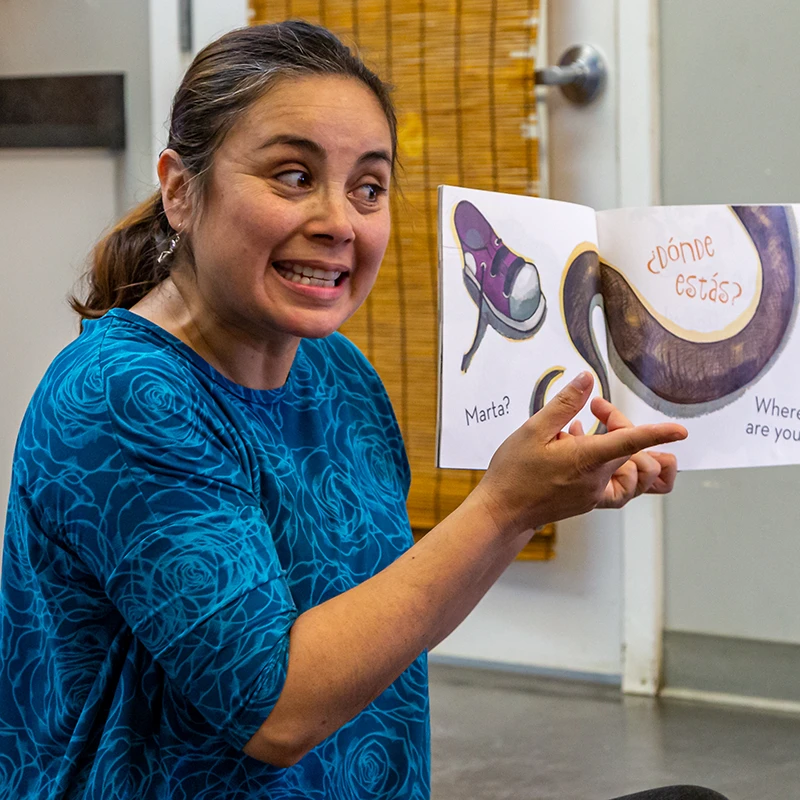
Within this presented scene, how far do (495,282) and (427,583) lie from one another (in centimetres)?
32

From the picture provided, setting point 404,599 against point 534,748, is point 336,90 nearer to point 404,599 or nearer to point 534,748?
point 404,599

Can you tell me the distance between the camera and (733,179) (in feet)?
5.65

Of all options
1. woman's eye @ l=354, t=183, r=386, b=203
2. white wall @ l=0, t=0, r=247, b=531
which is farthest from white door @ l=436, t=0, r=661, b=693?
woman's eye @ l=354, t=183, r=386, b=203

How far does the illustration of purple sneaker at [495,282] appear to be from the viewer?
3.06ft

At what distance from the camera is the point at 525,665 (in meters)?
1.92

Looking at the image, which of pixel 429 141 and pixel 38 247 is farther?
pixel 38 247

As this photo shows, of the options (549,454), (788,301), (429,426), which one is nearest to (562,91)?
(429,426)

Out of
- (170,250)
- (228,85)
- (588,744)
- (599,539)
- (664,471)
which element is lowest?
(588,744)

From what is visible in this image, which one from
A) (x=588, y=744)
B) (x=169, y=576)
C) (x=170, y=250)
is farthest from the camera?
(x=588, y=744)

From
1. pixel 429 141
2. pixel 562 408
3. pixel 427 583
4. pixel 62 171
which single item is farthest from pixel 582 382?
pixel 62 171

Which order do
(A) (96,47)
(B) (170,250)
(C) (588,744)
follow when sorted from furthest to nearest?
(A) (96,47), (C) (588,744), (B) (170,250)

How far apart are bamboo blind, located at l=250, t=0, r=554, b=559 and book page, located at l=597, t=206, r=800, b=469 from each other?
0.76 m

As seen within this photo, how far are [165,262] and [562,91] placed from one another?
3.54 feet

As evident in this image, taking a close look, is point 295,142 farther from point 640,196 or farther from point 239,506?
point 640,196
